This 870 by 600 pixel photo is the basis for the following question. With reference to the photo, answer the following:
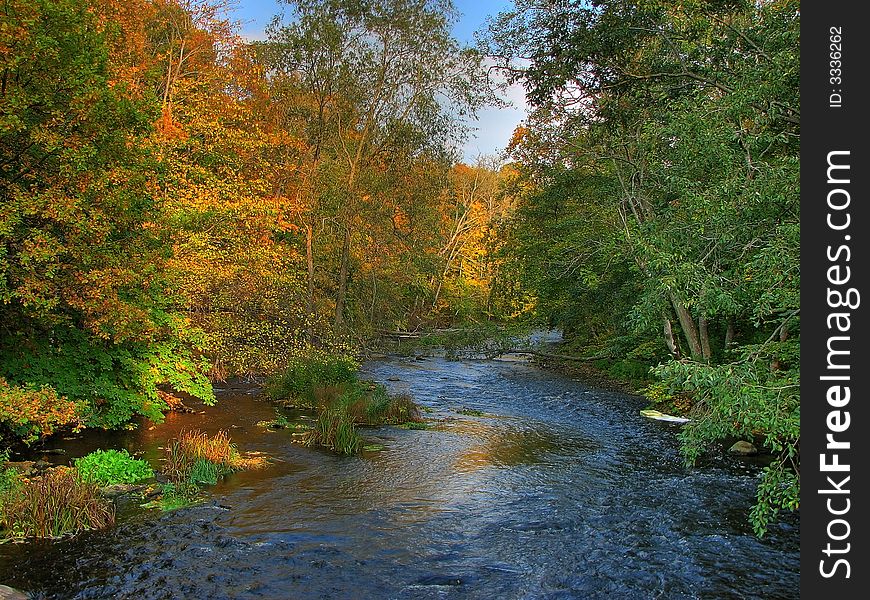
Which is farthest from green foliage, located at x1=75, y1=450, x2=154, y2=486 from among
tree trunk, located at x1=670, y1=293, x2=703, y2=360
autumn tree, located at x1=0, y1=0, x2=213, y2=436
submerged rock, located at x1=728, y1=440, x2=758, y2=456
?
tree trunk, located at x1=670, y1=293, x2=703, y2=360

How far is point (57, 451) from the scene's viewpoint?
36.3ft

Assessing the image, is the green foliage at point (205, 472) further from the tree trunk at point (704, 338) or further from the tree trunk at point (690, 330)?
the tree trunk at point (704, 338)

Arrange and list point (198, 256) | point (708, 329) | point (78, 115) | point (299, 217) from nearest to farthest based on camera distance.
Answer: point (78, 115), point (198, 256), point (708, 329), point (299, 217)

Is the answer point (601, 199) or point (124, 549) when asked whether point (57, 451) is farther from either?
point (601, 199)

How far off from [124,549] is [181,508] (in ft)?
4.73

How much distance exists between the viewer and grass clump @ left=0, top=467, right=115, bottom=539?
7.59 metres

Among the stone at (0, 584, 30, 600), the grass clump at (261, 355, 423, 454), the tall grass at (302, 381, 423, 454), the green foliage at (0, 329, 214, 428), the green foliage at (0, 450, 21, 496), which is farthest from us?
the grass clump at (261, 355, 423, 454)

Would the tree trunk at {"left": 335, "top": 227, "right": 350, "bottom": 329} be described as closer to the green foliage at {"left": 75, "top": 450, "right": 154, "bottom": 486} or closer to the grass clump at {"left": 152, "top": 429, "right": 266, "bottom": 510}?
the grass clump at {"left": 152, "top": 429, "right": 266, "bottom": 510}

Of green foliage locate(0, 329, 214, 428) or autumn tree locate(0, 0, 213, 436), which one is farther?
green foliage locate(0, 329, 214, 428)

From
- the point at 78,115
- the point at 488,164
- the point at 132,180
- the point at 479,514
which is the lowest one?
the point at 479,514

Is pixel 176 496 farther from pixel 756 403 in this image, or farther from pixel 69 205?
pixel 756 403

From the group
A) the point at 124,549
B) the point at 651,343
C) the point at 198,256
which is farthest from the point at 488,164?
the point at 124,549

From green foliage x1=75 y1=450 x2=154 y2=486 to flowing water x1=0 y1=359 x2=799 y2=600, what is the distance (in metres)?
1.08

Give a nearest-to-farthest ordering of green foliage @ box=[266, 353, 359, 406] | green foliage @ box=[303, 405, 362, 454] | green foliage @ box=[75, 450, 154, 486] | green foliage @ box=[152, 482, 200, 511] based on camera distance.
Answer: green foliage @ box=[152, 482, 200, 511]
green foliage @ box=[75, 450, 154, 486]
green foliage @ box=[303, 405, 362, 454]
green foliage @ box=[266, 353, 359, 406]
